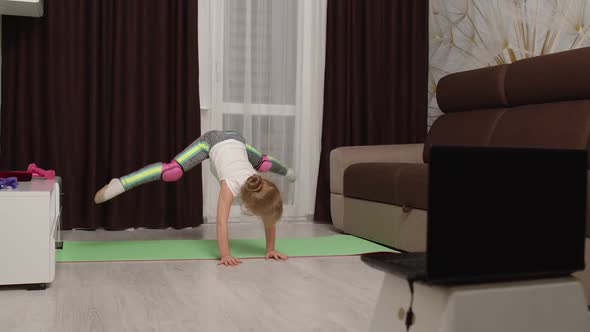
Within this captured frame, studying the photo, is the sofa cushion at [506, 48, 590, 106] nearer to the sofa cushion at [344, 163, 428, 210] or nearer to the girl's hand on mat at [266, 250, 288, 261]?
the sofa cushion at [344, 163, 428, 210]

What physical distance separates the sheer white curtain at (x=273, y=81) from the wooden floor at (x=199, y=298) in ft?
5.00

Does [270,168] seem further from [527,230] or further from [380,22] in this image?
[527,230]

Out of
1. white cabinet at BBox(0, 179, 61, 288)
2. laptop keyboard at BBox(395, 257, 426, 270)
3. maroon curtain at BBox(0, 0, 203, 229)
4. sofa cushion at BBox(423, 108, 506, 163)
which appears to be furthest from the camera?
maroon curtain at BBox(0, 0, 203, 229)

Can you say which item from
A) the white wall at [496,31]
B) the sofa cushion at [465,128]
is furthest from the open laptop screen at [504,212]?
the white wall at [496,31]

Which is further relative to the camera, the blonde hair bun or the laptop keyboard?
the blonde hair bun

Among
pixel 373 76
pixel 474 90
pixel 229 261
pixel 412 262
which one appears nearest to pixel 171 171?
pixel 229 261

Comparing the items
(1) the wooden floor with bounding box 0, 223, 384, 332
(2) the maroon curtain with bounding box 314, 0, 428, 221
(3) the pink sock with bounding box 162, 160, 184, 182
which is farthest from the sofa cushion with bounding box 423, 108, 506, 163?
(3) the pink sock with bounding box 162, 160, 184, 182

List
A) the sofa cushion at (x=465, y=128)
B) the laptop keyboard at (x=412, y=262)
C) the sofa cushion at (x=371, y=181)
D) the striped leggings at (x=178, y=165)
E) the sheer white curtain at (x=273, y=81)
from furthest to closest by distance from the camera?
the sheer white curtain at (x=273, y=81), the sofa cushion at (x=465, y=128), the sofa cushion at (x=371, y=181), the striped leggings at (x=178, y=165), the laptop keyboard at (x=412, y=262)

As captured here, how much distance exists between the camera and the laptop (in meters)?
0.98

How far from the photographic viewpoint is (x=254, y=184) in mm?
2756

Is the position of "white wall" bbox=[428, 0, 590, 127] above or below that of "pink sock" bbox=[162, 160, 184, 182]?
Result: above

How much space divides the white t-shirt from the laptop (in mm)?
1765

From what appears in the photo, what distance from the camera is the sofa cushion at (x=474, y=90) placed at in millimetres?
3340

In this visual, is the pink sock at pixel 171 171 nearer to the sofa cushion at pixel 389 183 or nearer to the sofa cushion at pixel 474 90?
the sofa cushion at pixel 389 183
